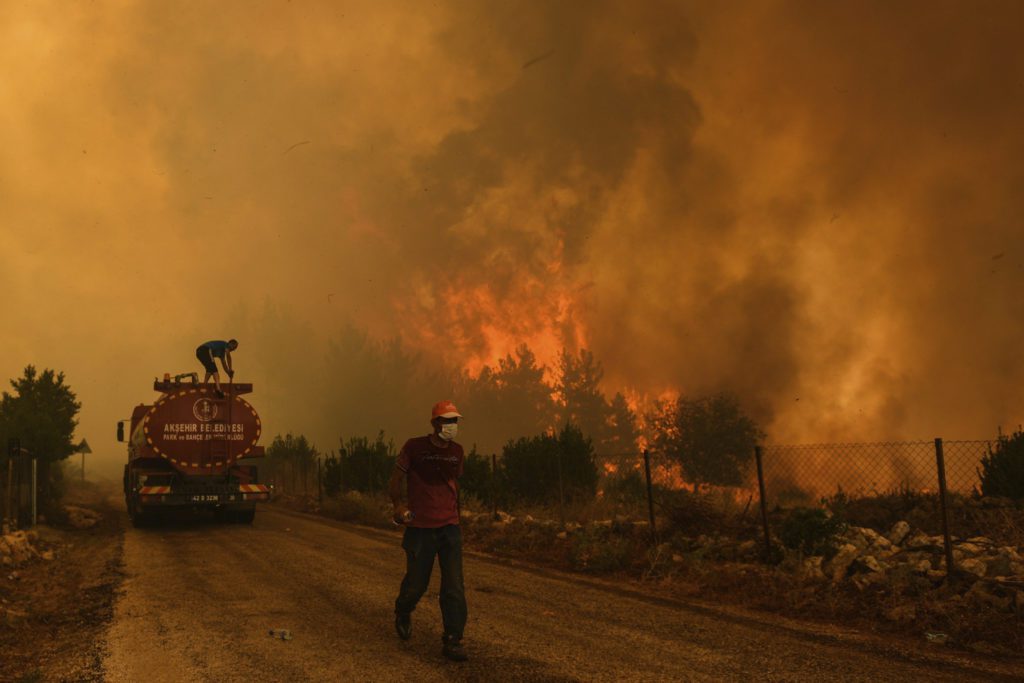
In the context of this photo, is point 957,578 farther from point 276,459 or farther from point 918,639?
point 276,459

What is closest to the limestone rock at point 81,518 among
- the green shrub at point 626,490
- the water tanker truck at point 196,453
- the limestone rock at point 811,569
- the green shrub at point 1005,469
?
the water tanker truck at point 196,453

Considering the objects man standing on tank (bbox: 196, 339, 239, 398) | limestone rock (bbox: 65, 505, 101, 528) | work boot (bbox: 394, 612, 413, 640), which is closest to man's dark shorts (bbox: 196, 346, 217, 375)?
man standing on tank (bbox: 196, 339, 239, 398)

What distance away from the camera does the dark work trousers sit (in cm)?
571

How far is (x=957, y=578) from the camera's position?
25.2ft

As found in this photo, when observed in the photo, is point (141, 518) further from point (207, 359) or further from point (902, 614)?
point (902, 614)

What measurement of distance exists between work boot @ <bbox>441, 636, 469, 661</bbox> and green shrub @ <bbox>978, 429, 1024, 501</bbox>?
11.4 metres

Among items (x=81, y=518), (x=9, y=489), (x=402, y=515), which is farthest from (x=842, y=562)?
(x=81, y=518)

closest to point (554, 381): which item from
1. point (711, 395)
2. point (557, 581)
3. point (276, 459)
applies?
point (711, 395)

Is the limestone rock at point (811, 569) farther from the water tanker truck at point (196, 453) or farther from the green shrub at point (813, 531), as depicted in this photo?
the water tanker truck at point (196, 453)

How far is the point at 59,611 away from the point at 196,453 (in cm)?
906

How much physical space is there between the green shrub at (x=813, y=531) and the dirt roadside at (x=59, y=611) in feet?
26.5

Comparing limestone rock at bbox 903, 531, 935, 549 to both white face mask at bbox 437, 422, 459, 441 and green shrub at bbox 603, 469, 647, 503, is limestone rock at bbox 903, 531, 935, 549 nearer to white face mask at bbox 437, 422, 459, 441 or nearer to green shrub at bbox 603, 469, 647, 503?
white face mask at bbox 437, 422, 459, 441

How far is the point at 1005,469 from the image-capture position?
43.4 feet

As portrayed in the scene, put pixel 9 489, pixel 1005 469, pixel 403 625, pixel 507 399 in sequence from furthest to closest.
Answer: pixel 507 399 → pixel 9 489 → pixel 1005 469 → pixel 403 625
